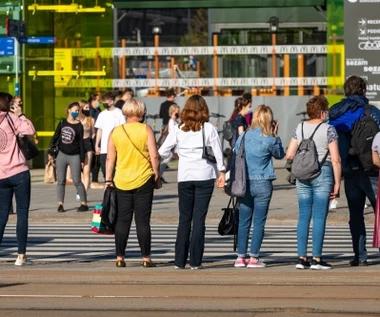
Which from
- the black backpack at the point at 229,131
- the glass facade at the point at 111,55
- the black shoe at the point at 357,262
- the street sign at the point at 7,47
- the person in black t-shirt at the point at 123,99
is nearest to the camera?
the black shoe at the point at 357,262

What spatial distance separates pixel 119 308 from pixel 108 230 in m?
3.04

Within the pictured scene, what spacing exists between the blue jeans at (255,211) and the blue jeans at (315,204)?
1.14 ft

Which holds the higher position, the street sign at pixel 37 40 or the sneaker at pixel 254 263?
the street sign at pixel 37 40

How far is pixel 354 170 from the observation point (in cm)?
1356

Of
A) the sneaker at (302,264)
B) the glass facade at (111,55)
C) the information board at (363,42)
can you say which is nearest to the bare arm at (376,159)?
the sneaker at (302,264)

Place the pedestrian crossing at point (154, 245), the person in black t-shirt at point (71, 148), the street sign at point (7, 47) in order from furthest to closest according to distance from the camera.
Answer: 1. the street sign at point (7, 47)
2. the person in black t-shirt at point (71, 148)
3. the pedestrian crossing at point (154, 245)

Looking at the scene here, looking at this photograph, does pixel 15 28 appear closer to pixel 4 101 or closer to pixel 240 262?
pixel 4 101

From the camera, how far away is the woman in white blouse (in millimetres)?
13125

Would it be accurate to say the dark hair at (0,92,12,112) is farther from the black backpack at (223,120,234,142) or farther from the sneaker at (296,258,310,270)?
the black backpack at (223,120,234,142)

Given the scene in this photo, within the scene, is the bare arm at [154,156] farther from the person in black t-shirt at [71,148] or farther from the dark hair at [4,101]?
the person in black t-shirt at [71,148]

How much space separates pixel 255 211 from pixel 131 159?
4.28 feet

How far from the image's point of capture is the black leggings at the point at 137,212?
43.5 ft

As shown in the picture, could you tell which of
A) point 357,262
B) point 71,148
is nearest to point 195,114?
point 357,262

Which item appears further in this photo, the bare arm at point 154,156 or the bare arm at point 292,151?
the bare arm at point 154,156
